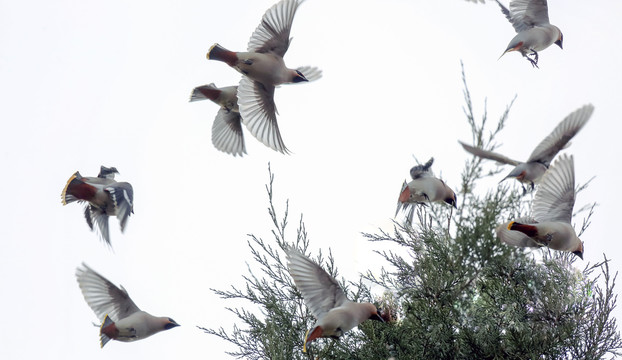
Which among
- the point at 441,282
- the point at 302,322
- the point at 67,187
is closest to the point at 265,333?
the point at 302,322

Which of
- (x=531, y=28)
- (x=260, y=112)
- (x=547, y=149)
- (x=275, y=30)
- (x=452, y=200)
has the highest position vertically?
(x=531, y=28)

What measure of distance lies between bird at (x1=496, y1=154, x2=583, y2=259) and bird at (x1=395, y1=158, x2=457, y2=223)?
1.43ft

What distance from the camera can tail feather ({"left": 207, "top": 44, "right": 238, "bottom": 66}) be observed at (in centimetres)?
471

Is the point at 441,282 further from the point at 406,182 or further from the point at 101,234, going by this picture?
the point at 101,234

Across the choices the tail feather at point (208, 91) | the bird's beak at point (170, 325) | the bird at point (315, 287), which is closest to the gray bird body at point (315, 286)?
the bird at point (315, 287)

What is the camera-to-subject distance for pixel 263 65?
4914 mm

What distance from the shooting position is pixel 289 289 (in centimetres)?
518

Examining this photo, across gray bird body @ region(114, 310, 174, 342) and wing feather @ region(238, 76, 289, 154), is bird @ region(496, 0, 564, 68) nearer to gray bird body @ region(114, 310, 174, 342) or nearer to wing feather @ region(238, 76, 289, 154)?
wing feather @ region(238, 76, 289, 154)

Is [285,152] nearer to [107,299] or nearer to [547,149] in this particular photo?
[107,299]

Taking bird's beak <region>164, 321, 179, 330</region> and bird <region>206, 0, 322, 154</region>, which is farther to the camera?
bird <region>206, 0, 322, 154</region>

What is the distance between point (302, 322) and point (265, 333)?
26cm

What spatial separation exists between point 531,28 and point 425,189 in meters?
1.97

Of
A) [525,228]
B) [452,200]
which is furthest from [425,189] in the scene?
[525,228]

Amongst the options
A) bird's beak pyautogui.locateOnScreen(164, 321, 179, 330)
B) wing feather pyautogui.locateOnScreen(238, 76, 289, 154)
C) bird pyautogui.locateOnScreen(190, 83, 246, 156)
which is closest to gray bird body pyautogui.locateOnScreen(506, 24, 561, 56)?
wing feather pyautogui.locateOnScreen(238, 76, 289, 154)
